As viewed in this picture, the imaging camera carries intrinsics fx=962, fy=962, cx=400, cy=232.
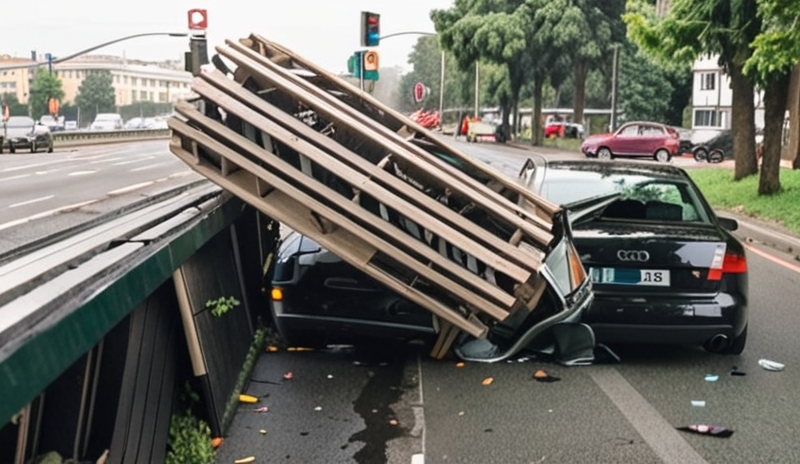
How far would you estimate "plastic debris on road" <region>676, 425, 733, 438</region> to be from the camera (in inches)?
214

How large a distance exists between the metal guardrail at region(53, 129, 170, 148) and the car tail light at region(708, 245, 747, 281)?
152 ft

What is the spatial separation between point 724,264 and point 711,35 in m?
13.8

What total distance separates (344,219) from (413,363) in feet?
6.01

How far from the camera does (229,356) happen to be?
228 inches

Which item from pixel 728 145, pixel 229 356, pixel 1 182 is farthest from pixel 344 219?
pixel 728 145

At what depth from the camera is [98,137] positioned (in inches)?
2263

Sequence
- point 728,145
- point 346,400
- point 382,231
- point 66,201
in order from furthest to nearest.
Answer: point 728,145 < point 66,201 < point 346,400 < point 382,231

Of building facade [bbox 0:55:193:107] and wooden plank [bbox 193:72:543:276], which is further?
building facade [bbox 0:55:193:107]

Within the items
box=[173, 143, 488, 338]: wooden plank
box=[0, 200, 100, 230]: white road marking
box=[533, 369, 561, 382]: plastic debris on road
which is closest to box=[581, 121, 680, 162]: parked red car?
box=[0, 200, 100, 230]: white road marking

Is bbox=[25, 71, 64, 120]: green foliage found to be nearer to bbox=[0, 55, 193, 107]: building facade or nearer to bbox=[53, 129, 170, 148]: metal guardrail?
bbox=[0, 55, 193, 107]: building facade

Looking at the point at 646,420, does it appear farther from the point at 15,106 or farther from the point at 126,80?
the point at 126,80

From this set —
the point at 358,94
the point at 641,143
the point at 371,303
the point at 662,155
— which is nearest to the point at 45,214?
the point at 358,94

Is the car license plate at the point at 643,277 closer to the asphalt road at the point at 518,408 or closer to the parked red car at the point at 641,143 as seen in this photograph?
the asphalt road at the point at 518,408

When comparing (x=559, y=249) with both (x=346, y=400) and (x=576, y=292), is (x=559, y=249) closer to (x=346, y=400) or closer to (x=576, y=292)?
(x=576, y=292)
